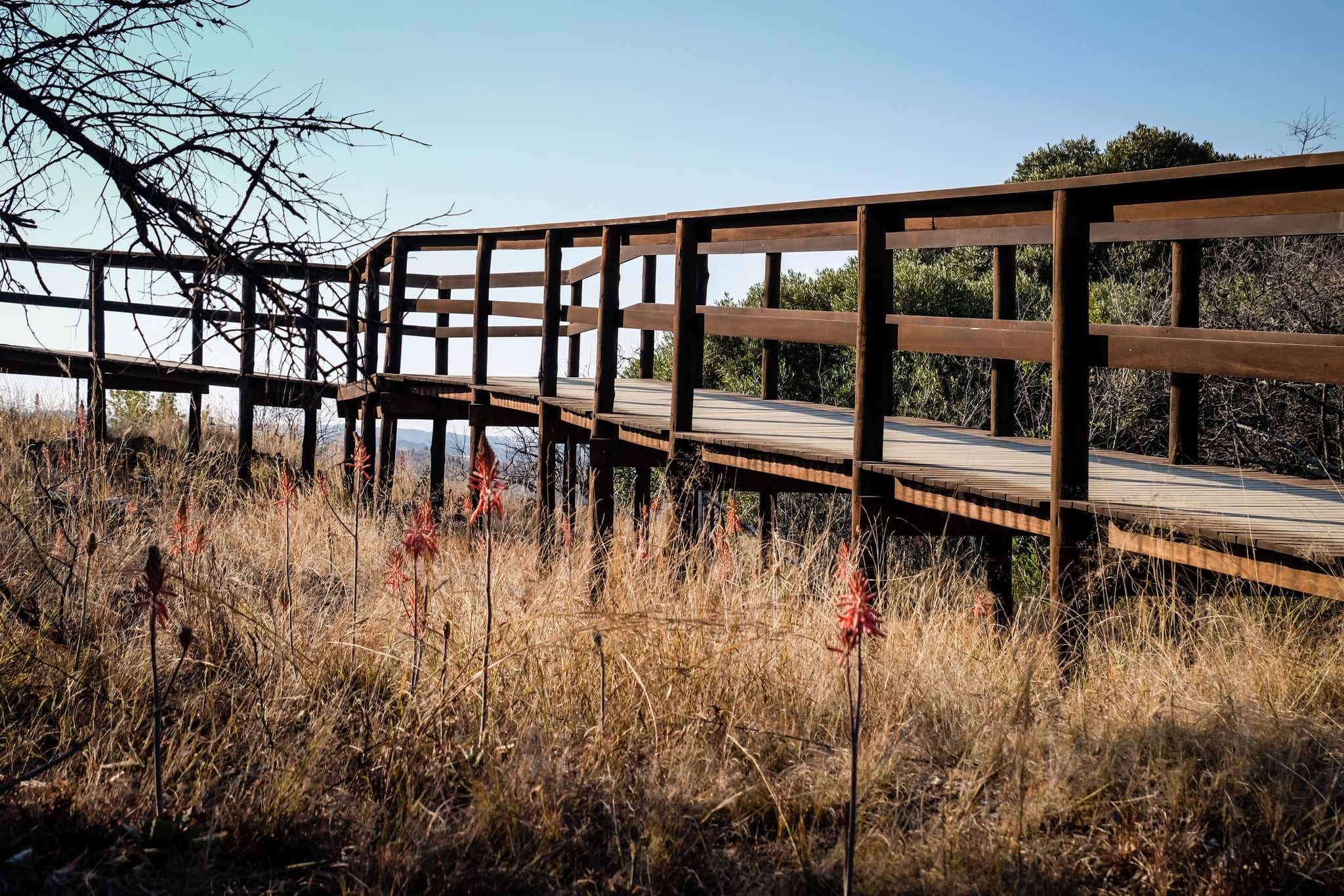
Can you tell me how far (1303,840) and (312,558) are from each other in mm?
6150

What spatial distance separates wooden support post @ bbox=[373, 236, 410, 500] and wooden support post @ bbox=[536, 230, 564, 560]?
48.6 inches

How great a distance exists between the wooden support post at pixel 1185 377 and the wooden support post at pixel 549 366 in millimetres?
4094

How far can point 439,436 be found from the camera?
39.3ft

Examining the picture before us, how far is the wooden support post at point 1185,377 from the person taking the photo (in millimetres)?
6016

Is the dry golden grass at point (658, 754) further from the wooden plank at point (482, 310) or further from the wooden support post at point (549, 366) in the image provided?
the wooden plank at point (482, 310)

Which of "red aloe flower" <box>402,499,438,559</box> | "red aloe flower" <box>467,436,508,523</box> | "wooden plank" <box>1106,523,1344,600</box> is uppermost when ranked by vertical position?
"red aloe flower" <box>467,436,508,523</box>

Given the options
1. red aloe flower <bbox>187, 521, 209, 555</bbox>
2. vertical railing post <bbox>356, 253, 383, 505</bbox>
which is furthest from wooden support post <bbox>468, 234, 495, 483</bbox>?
red aloe flower <bbox>187, 521, 209, 555</bbox>

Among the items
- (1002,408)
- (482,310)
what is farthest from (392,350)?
(1002,408)

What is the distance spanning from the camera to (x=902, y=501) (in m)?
5.15

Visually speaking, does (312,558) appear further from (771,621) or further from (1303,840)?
(1303,840)

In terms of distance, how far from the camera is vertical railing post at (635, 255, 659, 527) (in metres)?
9.57

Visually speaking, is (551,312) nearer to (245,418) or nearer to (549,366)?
(549,366)

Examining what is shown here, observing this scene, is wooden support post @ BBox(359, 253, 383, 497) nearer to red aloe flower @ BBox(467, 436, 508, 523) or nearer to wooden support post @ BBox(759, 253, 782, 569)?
wooden support post @ BBox(759, 253, 782, 569)

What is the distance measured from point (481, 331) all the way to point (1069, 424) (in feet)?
19.6
